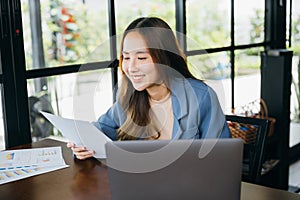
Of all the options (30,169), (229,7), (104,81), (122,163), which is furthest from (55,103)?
(229,7)

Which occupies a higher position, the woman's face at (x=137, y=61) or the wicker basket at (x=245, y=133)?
the woman's face at (x=137, y=61)

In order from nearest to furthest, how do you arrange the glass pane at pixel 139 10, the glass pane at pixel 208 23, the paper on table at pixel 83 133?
the paper on table at pixel 83 133 < the glass pane at pixel 139 10 < the glass pane at pixel 208 23

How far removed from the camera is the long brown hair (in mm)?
1662

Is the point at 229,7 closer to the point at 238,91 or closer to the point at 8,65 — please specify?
the point at 238,91

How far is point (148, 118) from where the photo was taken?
1789 millimetres

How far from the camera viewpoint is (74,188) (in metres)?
1.45

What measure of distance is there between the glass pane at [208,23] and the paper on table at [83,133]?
143cm

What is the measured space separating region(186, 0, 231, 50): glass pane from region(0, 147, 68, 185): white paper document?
1.43 m

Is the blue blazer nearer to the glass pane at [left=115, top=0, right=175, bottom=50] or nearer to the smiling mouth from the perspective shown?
the smiling mouth

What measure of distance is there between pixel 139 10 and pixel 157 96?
3.53 feet

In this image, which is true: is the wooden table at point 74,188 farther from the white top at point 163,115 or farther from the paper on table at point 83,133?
the white top at point 163,115

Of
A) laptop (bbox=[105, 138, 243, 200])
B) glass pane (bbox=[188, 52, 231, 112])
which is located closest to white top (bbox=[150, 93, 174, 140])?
laptop (bbox=[105, 138, 243, 200])

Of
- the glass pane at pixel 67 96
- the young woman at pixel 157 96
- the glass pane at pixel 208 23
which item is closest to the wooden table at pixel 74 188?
the young woman at pixel 157 96

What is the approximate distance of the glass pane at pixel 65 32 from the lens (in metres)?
2.14
